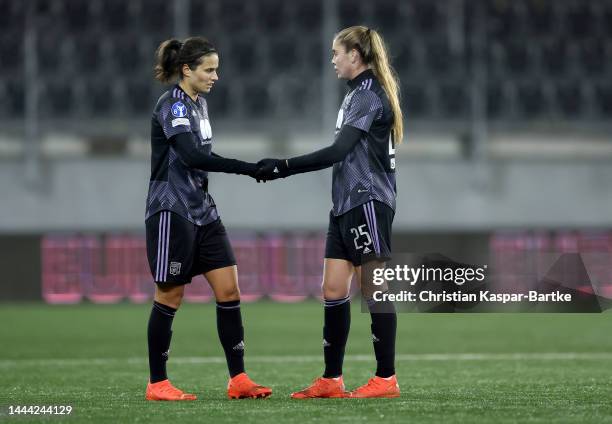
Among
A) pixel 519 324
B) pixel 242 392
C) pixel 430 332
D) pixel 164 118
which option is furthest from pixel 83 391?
pixel 519 324

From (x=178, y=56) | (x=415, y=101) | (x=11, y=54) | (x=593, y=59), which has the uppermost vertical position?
(x=11, y=54)

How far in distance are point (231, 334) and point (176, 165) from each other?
80 cm

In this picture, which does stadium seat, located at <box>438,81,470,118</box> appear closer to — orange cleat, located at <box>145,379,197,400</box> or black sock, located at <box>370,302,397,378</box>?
black sock, located at <box>370,302,397,378</box>

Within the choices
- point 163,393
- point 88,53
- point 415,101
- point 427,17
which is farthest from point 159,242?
point 427,17

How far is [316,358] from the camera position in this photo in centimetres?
829

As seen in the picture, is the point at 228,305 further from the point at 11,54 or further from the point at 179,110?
the point at 11,54

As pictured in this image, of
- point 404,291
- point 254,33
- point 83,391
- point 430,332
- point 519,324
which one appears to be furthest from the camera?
point 254,33

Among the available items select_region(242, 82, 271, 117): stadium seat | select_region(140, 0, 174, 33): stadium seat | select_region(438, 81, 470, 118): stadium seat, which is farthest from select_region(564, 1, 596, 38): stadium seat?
select_region(140, 0, 174, 33): stadium seat

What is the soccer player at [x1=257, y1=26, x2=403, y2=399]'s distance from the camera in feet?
16.4

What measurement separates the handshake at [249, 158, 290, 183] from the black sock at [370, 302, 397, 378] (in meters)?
0.72

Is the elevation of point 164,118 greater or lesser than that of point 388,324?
greater

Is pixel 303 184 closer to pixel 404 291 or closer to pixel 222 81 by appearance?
pixel 222 81

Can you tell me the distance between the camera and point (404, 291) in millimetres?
4988

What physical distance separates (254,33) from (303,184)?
107 inches
